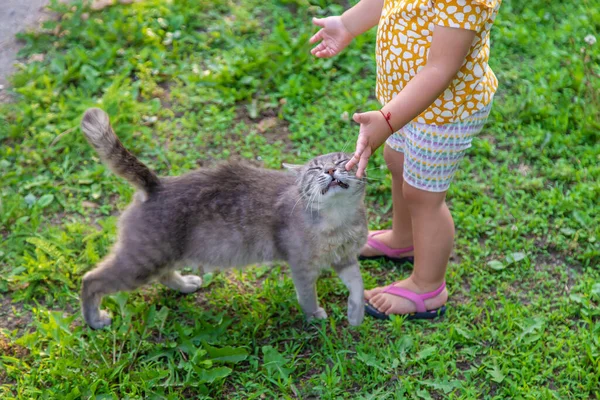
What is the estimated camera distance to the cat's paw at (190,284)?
3748 millimetres

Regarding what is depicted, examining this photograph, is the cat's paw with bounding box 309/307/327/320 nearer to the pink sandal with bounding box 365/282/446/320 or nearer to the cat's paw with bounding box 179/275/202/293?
the pink sandal with bounding box 365/282/446/320

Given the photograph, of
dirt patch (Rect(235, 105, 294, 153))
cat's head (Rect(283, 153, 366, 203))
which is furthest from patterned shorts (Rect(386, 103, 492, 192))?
dirt patch (Rect(235, 105, 294, 153))

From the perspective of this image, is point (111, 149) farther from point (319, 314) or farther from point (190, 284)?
point (319, 314)

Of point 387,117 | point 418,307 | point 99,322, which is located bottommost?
point 99,322

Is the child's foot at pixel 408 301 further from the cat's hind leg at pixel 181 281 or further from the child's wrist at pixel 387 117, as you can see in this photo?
the child's wrist at pixel 387 117

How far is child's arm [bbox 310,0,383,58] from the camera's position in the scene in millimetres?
3361

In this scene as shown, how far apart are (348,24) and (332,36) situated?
0.37 ft

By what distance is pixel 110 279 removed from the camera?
11.1 feet

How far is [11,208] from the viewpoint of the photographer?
4176 millimetres

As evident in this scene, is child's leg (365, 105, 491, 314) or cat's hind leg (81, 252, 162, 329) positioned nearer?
child's leg (365, 105, 491, 314)

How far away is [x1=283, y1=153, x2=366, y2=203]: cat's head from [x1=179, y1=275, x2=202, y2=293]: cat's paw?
2.91 ft

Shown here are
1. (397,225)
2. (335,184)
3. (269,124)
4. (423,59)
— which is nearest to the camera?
A: (423,59)

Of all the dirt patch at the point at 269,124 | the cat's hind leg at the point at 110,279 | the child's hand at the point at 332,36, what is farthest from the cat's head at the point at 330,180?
the dirt patch at the point at 269,124

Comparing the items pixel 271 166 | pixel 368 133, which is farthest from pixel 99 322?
pixel 368 133
